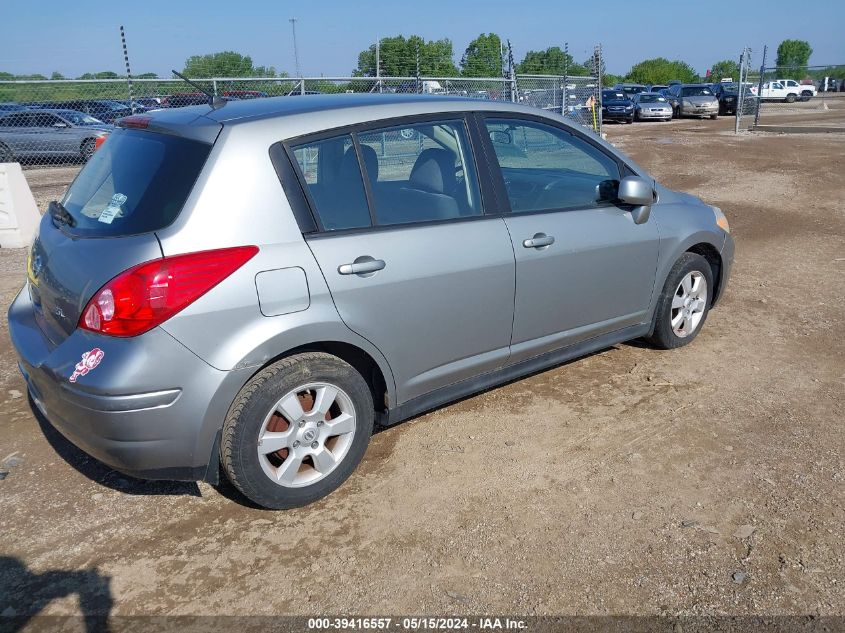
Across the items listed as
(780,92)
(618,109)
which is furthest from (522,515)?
(780,92)

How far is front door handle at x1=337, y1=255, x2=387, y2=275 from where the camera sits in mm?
3203

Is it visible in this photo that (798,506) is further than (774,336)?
No

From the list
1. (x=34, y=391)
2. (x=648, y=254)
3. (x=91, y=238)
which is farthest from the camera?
(x=648, y=254)

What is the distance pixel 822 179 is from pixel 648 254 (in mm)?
10123

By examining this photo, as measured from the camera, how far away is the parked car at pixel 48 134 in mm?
16641

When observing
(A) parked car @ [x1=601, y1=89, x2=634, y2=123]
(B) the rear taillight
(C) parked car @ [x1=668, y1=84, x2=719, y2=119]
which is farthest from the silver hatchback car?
(C) parked car @ [x1=668, y1=84, x2=719, y2=119]

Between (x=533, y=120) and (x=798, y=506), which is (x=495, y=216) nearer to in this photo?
(x=533, y=120)

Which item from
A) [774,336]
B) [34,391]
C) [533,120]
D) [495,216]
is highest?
[533,120]

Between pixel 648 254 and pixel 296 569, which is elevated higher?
pixel 648 254

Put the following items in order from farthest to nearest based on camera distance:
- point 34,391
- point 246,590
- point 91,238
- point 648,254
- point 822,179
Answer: point 822,179 < point 648,254 < point 34,391 < point 91,238 < point 246,590

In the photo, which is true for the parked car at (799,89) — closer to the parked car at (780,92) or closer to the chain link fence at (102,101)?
the parked car at (780,92)

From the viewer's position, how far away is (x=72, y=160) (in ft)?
57.4

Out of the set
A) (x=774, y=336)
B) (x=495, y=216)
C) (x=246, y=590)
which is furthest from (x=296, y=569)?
(x=774, y=336)

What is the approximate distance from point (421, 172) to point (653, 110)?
29.4m
